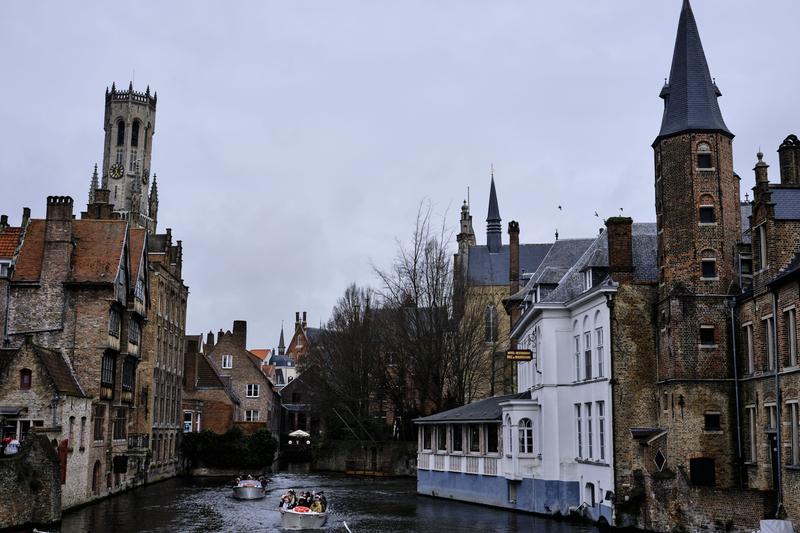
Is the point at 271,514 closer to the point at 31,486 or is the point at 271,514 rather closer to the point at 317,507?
the point at 317,507

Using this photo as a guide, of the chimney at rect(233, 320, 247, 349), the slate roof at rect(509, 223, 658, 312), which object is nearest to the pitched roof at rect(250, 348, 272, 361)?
the chimney at rect(233, 320, 247, 349)

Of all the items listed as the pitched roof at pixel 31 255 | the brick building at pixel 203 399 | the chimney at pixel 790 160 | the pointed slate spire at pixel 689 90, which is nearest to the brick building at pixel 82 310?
the pitched roof at pixel 31 255

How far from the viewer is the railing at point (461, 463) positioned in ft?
137

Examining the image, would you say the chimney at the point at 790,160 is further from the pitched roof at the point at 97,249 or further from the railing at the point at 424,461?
the pitched roof at the point at 97,249

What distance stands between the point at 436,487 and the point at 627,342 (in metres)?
17.9

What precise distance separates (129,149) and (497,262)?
8567cm

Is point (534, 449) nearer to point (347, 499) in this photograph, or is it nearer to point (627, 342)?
Result: point (627, 342)

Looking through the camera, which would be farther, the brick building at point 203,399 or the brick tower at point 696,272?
the brick building at point 203,399

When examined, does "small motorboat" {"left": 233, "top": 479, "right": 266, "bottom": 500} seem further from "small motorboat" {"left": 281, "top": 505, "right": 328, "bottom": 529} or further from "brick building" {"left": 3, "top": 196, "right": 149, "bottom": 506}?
"small motorboat" {"left": 281, "top": 505, "right": 328, "bottom": 529}

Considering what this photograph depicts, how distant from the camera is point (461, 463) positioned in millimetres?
44750

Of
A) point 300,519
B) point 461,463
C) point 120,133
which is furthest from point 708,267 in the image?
point 120,133

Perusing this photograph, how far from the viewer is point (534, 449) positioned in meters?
38.7

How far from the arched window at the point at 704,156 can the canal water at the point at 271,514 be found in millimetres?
13811

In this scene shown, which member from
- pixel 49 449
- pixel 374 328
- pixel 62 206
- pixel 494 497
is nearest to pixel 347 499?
pixel 494 497
